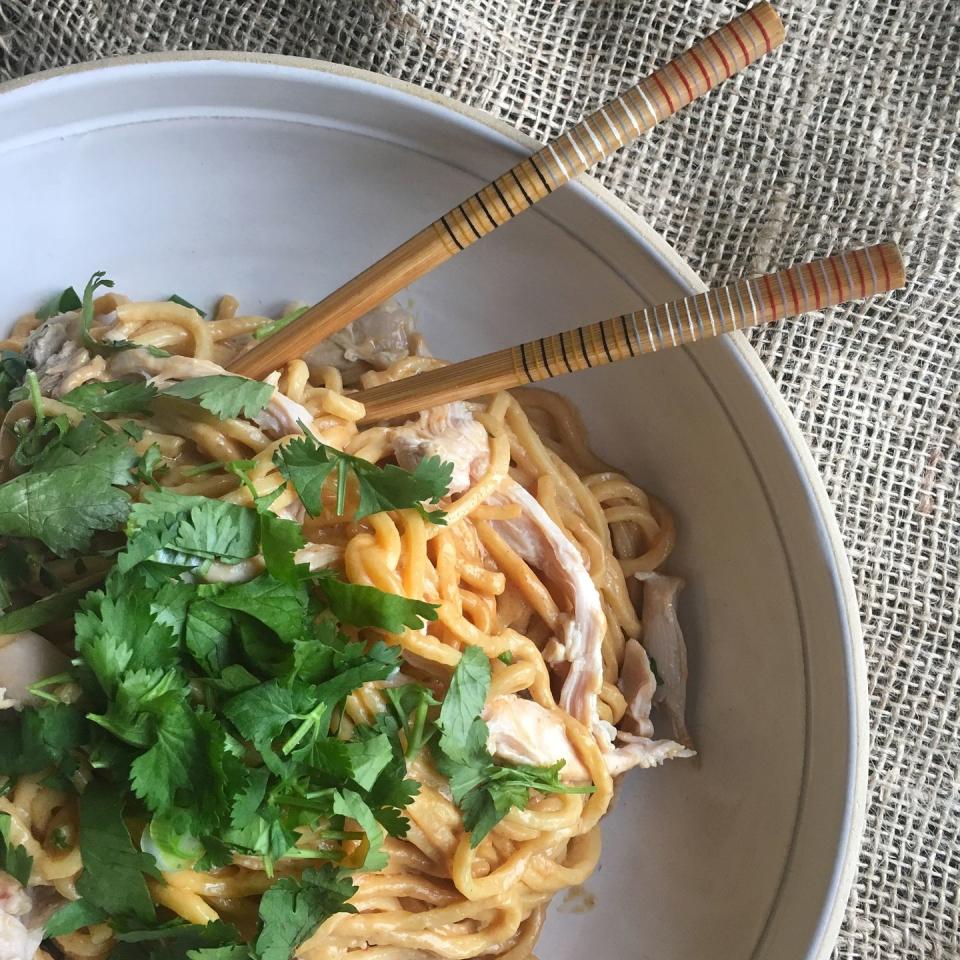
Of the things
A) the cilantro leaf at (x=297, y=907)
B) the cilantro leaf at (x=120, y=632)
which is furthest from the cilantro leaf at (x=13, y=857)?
the cilantro leaf at (x=297, y=907)

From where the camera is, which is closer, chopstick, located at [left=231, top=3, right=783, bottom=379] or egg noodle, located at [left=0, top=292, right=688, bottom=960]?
egg noodle, located at [left=0, top=292, right=688, bottom=960]

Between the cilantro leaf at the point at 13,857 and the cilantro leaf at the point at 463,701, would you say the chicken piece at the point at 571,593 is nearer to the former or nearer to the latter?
the cilantro leaf at the point at 463,701

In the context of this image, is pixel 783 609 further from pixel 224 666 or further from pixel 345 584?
pixel 224 666

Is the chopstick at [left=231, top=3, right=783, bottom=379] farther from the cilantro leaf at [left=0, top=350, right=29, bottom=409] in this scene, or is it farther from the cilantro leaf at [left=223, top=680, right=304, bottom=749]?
the cilantro leaf at [left=223, top=680, right=304, bottom=749]

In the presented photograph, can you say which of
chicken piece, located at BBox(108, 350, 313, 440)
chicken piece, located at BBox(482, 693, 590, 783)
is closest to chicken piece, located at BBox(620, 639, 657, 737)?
chicken piece, located at BBox(482, 693, 590, 783)

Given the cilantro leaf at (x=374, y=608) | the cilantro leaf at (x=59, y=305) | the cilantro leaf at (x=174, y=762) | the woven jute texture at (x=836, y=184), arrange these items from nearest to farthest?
1. the cilantro leaf at (x=174, y=762)
2. the cilantro leaf at (x=374, y=608)
3. the cilantro leaf at (x=59, y=305)
4. the woven jute texture at (x=836, y=184)

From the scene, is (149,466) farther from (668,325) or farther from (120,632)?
(668,325)
